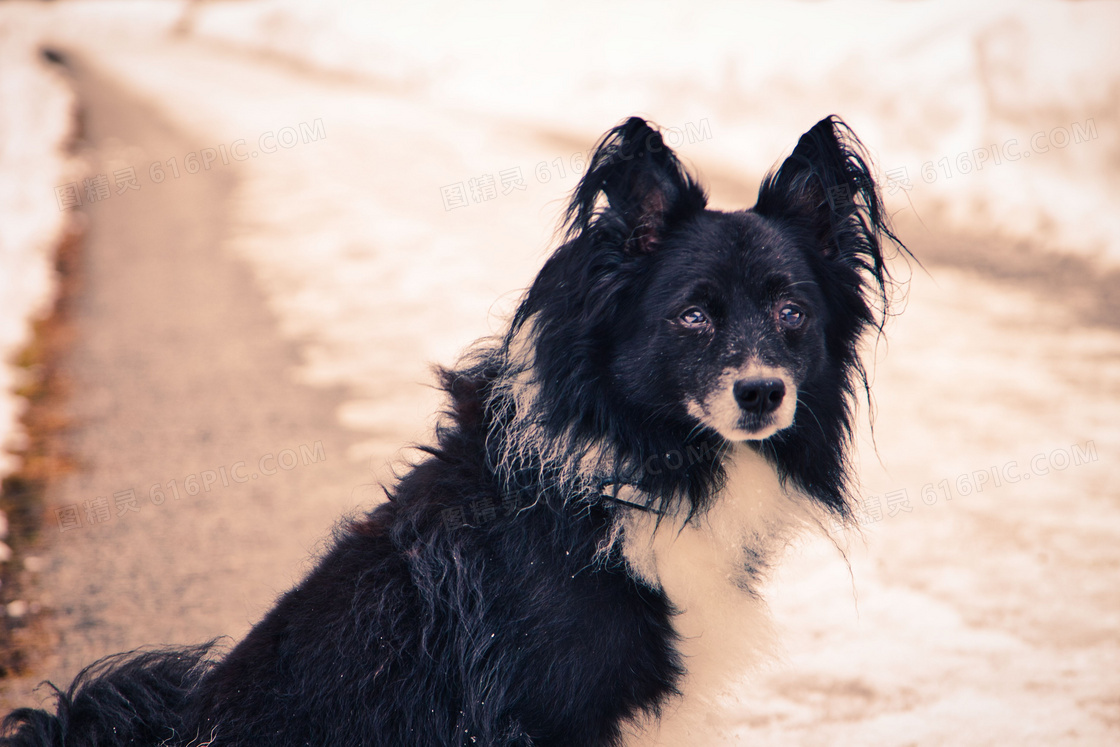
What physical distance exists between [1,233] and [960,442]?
32.5 feet

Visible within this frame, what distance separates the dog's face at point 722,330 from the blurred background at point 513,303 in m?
0.61

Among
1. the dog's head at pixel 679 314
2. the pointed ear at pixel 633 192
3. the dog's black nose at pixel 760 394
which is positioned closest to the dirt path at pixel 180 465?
the dog's head at pixel 679 314

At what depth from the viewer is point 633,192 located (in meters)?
2.70

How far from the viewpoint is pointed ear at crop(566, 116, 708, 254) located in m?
2.57

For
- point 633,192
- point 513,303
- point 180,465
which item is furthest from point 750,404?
point 180,465

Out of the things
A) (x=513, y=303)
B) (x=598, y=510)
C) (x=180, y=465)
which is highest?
(x=513, y=303)

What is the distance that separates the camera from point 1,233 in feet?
30.8

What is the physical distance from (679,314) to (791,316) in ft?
1.23

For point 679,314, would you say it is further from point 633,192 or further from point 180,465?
point 180,465

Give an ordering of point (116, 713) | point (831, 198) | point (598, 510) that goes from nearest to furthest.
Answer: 1. point (116, 713)
2. point (598, 510)
3. point (831, 198)

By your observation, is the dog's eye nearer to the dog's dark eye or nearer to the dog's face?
the dog's face

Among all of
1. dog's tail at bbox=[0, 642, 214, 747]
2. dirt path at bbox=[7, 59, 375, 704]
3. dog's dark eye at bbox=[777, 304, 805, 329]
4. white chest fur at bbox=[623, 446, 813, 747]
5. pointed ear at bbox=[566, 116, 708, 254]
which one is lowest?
dirt path at bbox=[7, 59, 375, 704]

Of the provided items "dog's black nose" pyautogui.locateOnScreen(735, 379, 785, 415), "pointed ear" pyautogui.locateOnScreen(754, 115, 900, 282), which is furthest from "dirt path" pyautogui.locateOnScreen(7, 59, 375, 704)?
"pointed ear" pyautogui.locateOnScreen(754, 115, 900, 282)

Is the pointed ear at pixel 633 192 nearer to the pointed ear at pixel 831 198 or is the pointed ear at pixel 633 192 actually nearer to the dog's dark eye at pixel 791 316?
the pointed ear at pixel 831 198
